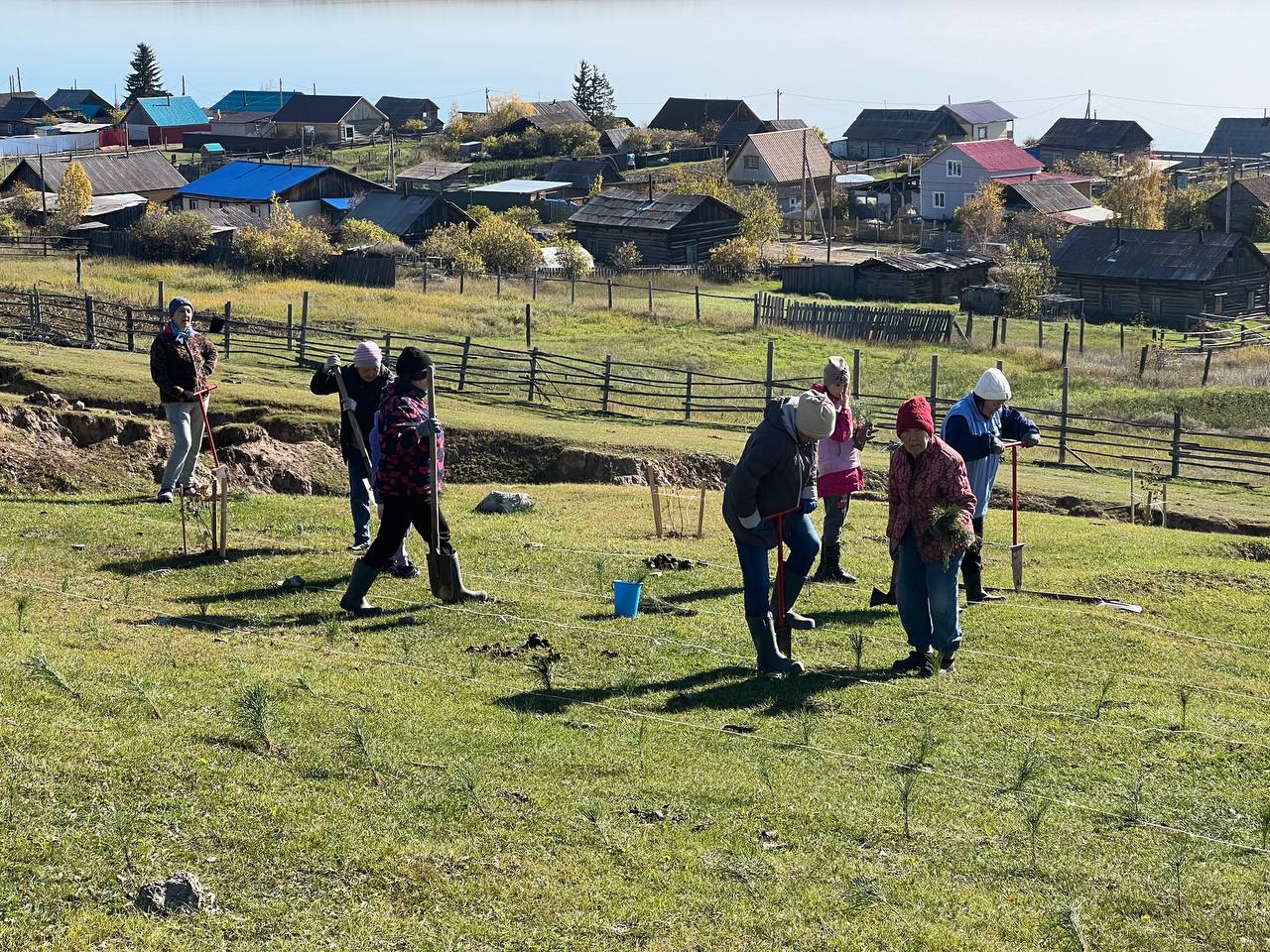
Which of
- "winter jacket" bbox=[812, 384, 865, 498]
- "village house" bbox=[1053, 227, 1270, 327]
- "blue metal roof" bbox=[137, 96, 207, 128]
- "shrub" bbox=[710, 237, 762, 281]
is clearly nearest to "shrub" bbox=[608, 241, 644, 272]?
"shrub" bbox=[710, 237, 762, 281]

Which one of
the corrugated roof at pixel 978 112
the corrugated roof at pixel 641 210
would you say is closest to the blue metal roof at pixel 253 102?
the corrugated roof at pixel 978 112

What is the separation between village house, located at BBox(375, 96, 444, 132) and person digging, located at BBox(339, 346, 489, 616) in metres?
122

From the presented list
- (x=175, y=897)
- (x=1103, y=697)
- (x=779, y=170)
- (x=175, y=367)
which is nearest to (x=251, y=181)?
(x=779, y=170)

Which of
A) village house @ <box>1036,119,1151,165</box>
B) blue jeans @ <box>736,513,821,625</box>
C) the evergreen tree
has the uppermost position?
the evergreen tree

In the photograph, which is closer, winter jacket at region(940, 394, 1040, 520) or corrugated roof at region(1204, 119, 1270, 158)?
winter jacket at region(940, 394, 1040, 520)

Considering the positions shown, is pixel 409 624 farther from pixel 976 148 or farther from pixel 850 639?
pixel 976 148

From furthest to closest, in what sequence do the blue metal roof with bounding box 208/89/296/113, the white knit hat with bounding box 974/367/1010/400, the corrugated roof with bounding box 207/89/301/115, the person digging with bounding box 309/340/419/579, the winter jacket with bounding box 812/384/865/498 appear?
the blue metal roof with bounding box 208/89/296/113 < the corrugated roof with bounding box 207/89/301/115 < the person digging with bounding box 309/340/419/579 < the winter jacket with bounding box 812/384/865/498 < the white knit hat with bounding box 974/367/1010/400

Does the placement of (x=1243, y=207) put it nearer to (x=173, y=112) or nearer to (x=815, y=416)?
(x=815, y=416)

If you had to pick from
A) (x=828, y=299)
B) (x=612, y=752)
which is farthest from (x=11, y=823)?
(x=828, y=299)

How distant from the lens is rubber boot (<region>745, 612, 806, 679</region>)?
892cm

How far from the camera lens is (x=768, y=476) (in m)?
8.84

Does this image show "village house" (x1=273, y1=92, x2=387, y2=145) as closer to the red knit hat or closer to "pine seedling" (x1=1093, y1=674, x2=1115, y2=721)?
the red knit hat

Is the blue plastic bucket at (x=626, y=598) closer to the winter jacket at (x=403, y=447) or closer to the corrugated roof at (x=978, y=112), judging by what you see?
the winter jacket at (x=403, y=447)

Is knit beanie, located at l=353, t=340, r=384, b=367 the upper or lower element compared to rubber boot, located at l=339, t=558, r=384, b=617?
upper
